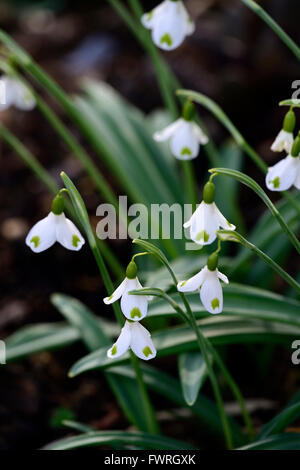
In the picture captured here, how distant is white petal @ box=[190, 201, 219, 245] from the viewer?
1.24 m

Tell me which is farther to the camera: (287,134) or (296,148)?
(287,134)

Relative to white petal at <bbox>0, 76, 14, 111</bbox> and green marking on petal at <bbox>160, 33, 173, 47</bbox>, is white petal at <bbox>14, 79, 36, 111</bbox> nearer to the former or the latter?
white petal at <bbox>0, 76, 14, 111</bbox>

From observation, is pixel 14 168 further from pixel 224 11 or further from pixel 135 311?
pixel 135 311

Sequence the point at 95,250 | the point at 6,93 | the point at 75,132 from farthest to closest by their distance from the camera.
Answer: the point at 75,132 → the point at 6,93 → the point at 95,250

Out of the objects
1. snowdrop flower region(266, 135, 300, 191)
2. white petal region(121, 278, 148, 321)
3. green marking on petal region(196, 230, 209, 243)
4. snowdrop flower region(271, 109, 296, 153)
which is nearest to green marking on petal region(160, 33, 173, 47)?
snowdrop flower region(271, 109, 296, 153)

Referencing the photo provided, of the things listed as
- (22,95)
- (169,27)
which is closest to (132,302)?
(169,27)

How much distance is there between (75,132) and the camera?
3.39 metres

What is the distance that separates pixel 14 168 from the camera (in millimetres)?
3252

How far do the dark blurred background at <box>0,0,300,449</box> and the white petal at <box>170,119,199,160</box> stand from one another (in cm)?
86

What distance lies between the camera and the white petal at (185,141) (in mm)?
1669

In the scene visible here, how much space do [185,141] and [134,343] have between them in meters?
0.66

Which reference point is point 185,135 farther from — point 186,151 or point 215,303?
point 215,303

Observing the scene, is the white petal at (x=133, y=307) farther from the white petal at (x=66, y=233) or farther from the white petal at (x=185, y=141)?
the white petal at (x=185, y=141)
